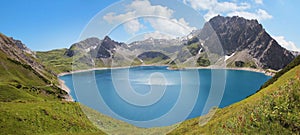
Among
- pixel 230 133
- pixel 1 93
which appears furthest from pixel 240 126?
pixel 1 93

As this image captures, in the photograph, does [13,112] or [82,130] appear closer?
[13,112]

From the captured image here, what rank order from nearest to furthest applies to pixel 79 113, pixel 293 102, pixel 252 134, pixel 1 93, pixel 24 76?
pixel 293 102, pixel 252 134, pixel 79 113, pixel 1 93, pixel 24 76

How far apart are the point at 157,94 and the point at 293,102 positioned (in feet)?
16.1

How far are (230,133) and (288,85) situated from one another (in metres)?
2.89

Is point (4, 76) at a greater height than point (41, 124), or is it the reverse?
point (4, 76)

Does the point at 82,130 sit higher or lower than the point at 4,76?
lower

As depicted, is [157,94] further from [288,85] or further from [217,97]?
[288,85]

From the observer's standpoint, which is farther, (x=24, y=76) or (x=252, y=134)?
(x=24, y=76)

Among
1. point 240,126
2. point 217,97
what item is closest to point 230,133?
point 240,126

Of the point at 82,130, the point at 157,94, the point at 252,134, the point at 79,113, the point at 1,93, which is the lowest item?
the point at 252,134

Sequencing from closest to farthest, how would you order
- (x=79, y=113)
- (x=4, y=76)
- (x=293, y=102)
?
(x=293, y=102)
(x=79, y=113)
(x=4, y=76)

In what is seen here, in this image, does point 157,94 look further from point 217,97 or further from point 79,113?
point 79,113

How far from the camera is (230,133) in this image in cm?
988

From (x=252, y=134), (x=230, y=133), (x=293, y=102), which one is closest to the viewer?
(x=293, y=102)
